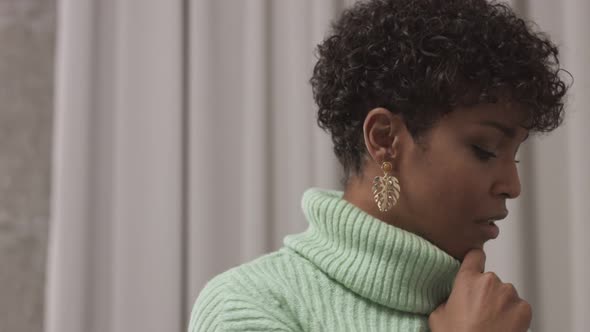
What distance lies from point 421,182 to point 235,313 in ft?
1.04

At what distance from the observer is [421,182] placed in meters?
1.00

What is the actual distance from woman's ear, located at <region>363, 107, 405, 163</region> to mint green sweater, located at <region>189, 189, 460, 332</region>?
92 mm

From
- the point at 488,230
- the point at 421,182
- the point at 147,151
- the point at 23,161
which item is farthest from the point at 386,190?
the point at 23,161

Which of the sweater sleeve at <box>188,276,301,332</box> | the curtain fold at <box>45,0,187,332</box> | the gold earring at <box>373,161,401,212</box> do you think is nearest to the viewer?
the sweater sleeve at <box>188,276,301,332</box>

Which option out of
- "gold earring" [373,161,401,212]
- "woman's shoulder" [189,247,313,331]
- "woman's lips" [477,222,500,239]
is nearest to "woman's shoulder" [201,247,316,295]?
"woman's shoulder" [189,247,313,331]

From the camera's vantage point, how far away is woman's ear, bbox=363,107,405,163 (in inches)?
39.8

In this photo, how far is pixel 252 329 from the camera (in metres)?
0.89

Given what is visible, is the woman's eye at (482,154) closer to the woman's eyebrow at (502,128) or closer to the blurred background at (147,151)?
the woman's eyebrow at (502,128)

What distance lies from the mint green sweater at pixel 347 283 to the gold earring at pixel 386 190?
28mm

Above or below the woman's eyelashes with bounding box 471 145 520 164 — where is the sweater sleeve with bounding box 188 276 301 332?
below

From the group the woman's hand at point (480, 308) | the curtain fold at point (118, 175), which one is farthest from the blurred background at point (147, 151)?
the woman's hand at point (480, 308)

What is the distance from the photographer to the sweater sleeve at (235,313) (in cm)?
90

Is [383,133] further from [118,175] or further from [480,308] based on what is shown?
[118,175]

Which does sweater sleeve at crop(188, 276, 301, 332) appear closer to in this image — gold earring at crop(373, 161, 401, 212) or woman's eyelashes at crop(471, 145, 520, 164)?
gold earring at crop(373, 161, 401, 212)
